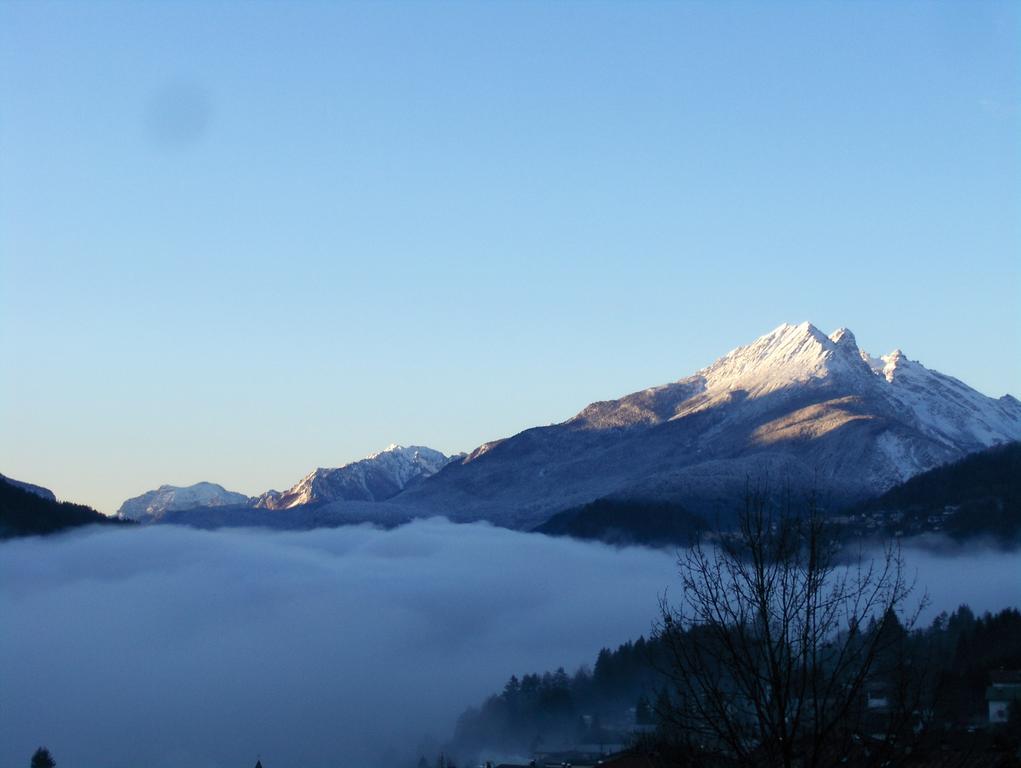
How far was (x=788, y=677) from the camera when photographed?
93.5ft

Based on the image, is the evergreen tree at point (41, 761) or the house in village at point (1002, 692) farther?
the evergreen tree at point (41, 761)

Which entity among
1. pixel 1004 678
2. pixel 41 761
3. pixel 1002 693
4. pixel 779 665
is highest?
pixel 779 665

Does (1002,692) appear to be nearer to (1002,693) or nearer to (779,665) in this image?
(1002,693)

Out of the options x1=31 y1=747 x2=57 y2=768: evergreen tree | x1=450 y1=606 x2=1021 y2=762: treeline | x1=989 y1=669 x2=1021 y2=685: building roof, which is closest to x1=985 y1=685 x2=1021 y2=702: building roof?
x1=989 y1=669 x2=1021 y2=685: building roof

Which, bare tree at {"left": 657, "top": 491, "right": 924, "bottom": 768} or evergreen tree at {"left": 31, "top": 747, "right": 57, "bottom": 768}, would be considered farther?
evergreen tree at {"left": 31, "top": 747, "right": 57, "bottom": 768}

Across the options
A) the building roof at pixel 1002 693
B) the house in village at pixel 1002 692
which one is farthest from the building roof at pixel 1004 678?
the building roof at pixel 1002 693

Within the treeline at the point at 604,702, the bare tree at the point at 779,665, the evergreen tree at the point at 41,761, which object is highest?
the bare tree at the point at 779,665

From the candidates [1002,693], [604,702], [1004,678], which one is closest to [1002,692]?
[1002,693]

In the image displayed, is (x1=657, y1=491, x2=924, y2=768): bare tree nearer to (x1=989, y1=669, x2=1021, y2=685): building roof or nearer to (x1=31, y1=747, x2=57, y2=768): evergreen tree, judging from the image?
(x1=989, y1=669, x2=1021, y2=685): building roof

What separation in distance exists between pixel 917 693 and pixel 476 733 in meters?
173

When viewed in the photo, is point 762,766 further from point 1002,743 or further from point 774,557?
point 1002,743

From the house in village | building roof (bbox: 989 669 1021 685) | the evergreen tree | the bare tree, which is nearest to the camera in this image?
the bare tree

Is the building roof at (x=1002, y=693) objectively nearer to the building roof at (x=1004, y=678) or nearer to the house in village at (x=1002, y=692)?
the house in village at (x=1002, y=692)

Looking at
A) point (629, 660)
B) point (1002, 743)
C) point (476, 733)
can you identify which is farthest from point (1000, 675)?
point (476, 733)
